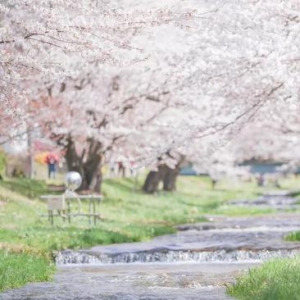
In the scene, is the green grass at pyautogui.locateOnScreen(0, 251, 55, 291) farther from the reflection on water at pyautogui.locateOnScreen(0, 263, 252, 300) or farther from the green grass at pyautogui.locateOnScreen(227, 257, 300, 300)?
the green grass at pyautogui.locateOnScreen(227, 257, 300, 300)

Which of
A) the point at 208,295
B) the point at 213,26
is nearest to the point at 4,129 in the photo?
the point at 213,26

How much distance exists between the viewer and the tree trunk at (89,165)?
4059 cm

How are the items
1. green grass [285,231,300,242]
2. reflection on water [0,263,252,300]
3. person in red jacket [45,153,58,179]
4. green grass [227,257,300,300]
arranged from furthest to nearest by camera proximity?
person in red jacket [45,153,58,179]
green grass [285,231,300,242]
reflection on water [0,263,252,300]
green grass [227,257,300,300]

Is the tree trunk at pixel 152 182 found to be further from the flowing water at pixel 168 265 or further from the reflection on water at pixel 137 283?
the reflection on water at pixel 137 283

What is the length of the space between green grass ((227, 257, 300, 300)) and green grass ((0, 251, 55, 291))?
361cm

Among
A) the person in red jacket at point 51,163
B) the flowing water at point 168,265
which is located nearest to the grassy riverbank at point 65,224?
the flowing water at point 168,265

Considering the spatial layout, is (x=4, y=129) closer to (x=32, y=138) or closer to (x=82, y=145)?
(x=32, y=138)

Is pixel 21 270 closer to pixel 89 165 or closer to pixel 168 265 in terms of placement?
pixel 168 265

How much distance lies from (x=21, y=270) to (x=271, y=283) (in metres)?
5.19

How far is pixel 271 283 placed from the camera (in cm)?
1290

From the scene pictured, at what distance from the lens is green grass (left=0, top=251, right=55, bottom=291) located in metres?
15.2

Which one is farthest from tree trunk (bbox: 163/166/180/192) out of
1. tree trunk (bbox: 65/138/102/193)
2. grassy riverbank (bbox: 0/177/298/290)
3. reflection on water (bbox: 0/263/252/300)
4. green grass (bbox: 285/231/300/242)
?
reflection on water (bbox: 0/263/252/300)

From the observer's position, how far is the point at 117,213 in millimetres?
34875

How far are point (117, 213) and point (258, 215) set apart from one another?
21.7ft
